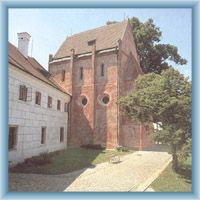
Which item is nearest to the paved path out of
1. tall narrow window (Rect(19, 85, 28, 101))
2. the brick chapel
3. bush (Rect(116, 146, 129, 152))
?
tall narrow window (Rect(19, 85, 28, 101))

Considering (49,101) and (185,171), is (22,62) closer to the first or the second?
(49,101)

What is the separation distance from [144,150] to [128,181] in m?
13.5

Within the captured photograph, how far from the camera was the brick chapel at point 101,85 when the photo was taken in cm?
2697

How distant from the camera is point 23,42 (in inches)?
906

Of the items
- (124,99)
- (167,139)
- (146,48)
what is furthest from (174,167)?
(146,48)

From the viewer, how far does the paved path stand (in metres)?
11.5

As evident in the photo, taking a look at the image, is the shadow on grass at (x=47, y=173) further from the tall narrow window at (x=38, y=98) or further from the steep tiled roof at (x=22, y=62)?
the steep tiled roof at (x=22, y=62)

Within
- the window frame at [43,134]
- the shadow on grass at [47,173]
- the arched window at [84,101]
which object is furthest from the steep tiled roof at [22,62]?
the arched window at [84,101]

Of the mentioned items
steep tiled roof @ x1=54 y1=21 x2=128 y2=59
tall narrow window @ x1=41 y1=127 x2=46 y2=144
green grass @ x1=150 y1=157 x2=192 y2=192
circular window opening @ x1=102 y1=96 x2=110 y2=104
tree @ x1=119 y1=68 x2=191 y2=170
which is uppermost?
steep tiled roof @ x1=54 y1=21 x2=128 y2=59

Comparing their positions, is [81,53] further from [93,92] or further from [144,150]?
[144,150]

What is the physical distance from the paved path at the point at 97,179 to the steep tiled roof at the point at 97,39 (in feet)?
51.4

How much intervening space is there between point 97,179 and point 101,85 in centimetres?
1610

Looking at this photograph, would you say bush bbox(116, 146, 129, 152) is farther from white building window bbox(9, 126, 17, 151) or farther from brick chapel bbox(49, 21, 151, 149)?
white building window bbox(9, 126, 17, 151)

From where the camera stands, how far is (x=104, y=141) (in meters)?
27.3
